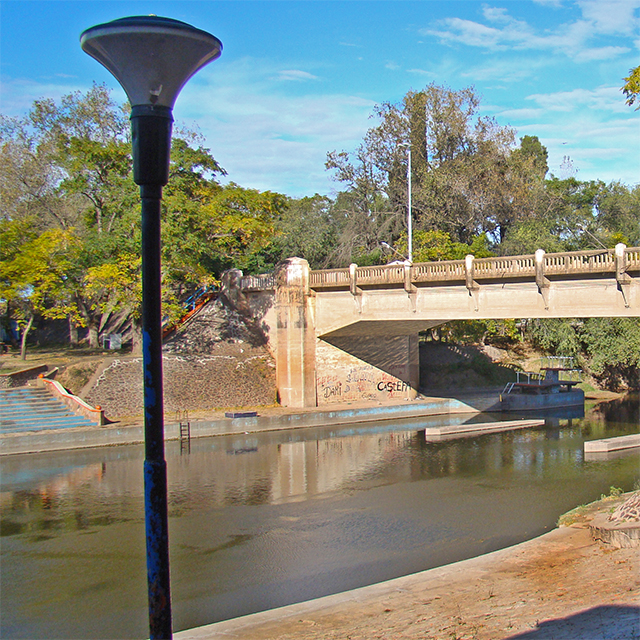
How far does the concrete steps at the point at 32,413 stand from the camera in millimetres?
25797

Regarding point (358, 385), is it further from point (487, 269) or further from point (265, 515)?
point (265, 515)

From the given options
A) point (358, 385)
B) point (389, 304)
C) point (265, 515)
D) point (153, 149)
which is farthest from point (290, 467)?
point (153, 149)

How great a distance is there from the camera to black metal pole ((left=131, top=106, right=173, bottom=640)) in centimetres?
384

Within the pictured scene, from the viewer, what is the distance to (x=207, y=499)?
786 inches

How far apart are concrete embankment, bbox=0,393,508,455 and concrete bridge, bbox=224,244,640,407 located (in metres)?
1.97

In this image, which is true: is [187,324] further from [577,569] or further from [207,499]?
[577,569]

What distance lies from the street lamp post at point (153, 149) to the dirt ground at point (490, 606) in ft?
17.4

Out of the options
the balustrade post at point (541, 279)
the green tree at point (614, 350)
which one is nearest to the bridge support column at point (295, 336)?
the balustrade post at point (541, 279)

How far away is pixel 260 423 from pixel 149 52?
87.0ft

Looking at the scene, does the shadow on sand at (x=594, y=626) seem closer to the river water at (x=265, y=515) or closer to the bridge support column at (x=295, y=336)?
the river water at (x=265, y=515)

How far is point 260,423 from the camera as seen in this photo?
29.7 meters

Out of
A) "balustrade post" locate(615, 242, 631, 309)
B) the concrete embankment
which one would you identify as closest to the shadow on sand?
"balustrade post" locate(615, 242, 631, 309)

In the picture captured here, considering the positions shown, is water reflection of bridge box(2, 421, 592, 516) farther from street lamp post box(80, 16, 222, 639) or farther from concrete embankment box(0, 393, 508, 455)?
street lamp post box(80, 16, 222, 639)

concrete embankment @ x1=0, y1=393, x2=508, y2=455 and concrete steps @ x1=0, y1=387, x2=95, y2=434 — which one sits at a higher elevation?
concrete steps @ x1=0, y1=387, x2=95, y2=434
